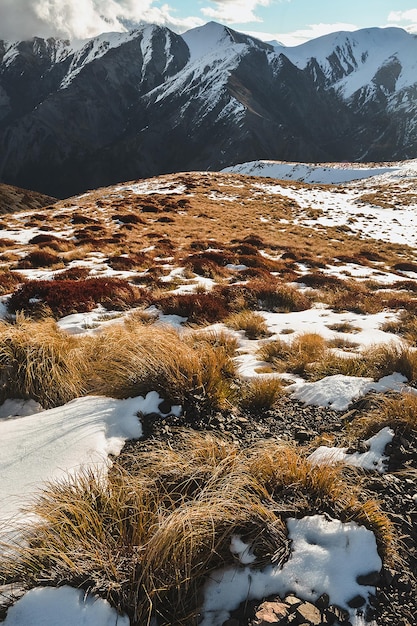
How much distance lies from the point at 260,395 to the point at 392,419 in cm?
130

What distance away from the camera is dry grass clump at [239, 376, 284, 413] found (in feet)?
13.3

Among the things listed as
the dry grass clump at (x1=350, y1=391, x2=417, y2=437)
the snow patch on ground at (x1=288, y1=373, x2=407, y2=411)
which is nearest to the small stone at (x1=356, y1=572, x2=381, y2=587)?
the dry grass clump at (x1=350, y1=391, x2=417, y2=437)

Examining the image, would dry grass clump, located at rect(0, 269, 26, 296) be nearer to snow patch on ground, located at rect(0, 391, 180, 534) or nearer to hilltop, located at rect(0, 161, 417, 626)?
hilltop, located at rect(0, 161, 417, 626)

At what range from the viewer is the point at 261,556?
2.17 metres

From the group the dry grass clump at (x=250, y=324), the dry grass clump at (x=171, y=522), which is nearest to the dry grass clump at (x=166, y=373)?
the dry grass clump at (x=171, y=522)

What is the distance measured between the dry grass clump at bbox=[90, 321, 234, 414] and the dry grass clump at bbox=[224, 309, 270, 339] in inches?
73.7

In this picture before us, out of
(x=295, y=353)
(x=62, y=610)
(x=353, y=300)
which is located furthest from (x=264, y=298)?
(x=62, y=610)

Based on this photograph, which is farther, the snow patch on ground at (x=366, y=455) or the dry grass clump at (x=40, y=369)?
the dry grass clump at (x=40, y=369)

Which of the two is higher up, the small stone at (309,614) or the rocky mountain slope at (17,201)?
the rocky mountain slope at (17,201)

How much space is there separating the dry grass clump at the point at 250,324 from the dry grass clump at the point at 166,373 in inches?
73.7

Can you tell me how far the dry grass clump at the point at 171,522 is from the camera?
6.36 feet

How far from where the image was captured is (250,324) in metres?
6.68

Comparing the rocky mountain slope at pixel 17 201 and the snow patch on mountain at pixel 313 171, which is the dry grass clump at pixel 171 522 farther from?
the snow patch on mountain at pixel 313 171

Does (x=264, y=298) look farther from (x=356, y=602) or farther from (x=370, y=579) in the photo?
(x=356, y=602)
